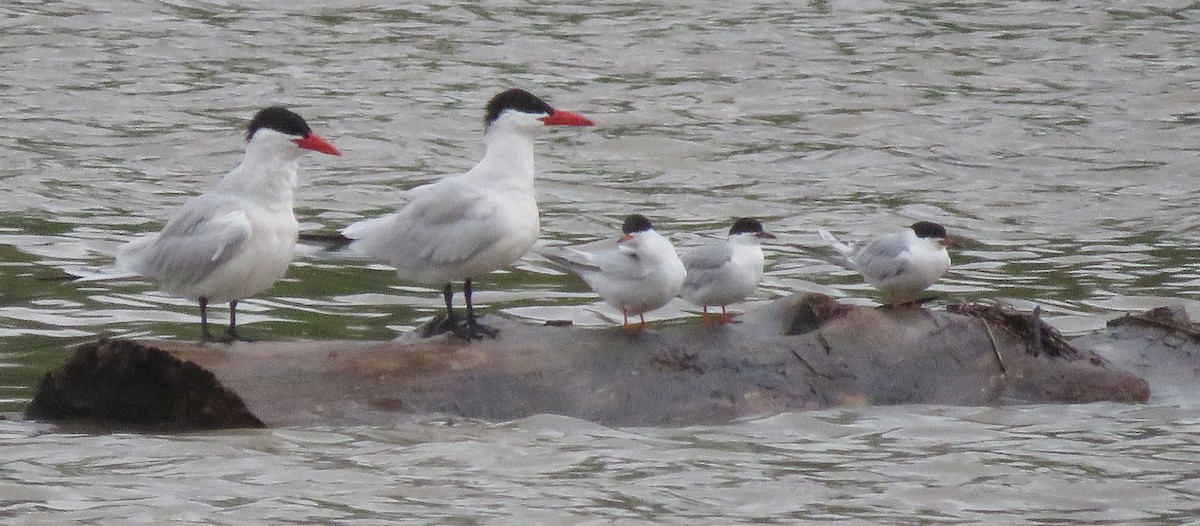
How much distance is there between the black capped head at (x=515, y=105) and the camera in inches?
316

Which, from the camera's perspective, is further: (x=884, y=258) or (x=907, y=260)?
(x=884, y=258)

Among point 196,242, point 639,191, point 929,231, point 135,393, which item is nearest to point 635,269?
point 929,231

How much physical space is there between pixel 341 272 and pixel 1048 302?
391cm

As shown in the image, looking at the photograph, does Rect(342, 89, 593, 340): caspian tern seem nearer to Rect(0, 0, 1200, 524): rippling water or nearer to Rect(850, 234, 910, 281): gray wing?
Rect(0, 0, 1200, 524): rippling water

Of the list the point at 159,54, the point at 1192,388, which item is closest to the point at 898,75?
the point at 159,54

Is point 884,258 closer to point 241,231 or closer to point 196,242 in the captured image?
point 241,231

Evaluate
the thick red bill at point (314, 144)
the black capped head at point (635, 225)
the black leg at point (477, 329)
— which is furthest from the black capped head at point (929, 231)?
the thick red bill at point (314, 144)

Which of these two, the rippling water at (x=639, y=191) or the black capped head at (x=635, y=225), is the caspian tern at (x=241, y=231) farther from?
the black capped head at (x=635, y=225)

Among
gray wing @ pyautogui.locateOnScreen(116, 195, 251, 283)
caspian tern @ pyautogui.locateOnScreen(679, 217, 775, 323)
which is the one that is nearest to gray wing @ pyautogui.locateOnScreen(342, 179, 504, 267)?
gray wing @ pyautogui.locateOnScreen(116, 195, 251, 283)

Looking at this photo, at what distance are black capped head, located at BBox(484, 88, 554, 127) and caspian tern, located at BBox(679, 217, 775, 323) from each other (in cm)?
87

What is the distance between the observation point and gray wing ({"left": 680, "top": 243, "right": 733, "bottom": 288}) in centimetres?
786

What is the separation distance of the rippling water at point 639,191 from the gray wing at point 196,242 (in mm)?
774

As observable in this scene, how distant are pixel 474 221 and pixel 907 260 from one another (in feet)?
6.04

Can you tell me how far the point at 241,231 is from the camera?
7.35m
